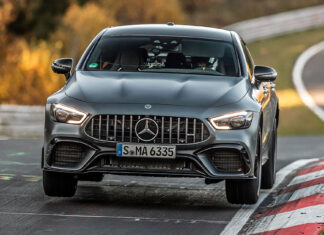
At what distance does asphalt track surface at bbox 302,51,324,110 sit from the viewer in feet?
112

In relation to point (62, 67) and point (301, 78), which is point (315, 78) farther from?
point (62, 67)

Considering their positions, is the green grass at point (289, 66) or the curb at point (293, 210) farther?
the green grass at point (289, 66)

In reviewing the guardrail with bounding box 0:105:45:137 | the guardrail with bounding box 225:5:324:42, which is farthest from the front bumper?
the guardrail with bounding box 225:5:324:42

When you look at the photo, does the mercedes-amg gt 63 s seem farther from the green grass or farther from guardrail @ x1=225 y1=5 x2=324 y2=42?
guardrail @ x1=225 y1=5 x2=324 y2=42

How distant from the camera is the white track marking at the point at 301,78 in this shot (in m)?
31.9

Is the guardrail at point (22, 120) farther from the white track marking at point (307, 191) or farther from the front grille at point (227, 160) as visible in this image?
the front grille at point (227, 160)

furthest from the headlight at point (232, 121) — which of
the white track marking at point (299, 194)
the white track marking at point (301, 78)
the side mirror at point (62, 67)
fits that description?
the white track marking at point (301, 78)

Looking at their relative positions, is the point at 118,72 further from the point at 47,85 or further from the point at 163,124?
the point at 47,85

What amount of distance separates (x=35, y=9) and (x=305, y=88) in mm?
24041

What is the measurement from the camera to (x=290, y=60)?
40.5 meters

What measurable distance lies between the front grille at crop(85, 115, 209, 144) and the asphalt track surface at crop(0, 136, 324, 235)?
0.67m

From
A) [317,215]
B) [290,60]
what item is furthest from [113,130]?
[290,60]

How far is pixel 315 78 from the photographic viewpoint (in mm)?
37250

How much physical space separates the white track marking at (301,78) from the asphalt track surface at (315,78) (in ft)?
0.47
